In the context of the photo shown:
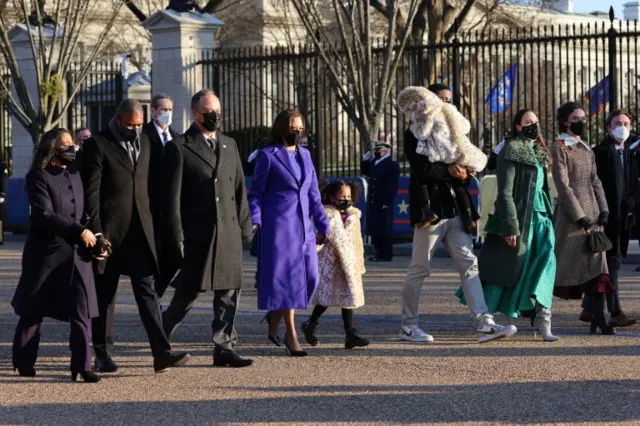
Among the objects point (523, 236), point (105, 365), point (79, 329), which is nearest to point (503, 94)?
point (523, 236)

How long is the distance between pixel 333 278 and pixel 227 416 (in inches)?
111

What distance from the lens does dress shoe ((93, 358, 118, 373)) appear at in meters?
8.59

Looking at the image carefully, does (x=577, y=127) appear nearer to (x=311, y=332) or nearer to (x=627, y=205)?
(x=627, y=205)

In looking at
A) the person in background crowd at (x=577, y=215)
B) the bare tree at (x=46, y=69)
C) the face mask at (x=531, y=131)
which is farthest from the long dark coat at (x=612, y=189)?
the bare tree at (x=46, y=69)

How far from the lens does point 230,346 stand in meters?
8.74

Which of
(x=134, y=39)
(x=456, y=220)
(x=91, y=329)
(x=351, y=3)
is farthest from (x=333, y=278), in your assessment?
(x=134, y=39)

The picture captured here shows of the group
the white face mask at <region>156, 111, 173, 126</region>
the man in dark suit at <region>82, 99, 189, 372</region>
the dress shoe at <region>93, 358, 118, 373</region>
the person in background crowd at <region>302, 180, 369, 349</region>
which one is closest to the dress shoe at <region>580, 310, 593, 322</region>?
the person in background crowd at <region>302, 180, 369, 349</region>

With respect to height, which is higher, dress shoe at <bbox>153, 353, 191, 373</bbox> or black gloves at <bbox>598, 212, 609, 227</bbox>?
black gloves at <bbox>598, 212, 609, 227</bbox>

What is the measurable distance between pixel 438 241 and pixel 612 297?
5.06 feet

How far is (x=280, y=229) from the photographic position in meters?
9.21

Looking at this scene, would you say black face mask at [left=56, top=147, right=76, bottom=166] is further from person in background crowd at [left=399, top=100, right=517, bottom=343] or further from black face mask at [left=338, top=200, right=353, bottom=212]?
person in background crowd at [left=399, top=100, right=517, bottom=343]

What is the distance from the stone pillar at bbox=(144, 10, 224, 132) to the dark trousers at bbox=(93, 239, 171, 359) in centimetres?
1551

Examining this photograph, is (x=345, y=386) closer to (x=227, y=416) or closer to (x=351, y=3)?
(x=227, y=416)

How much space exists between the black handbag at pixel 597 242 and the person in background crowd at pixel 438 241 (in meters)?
0.88
